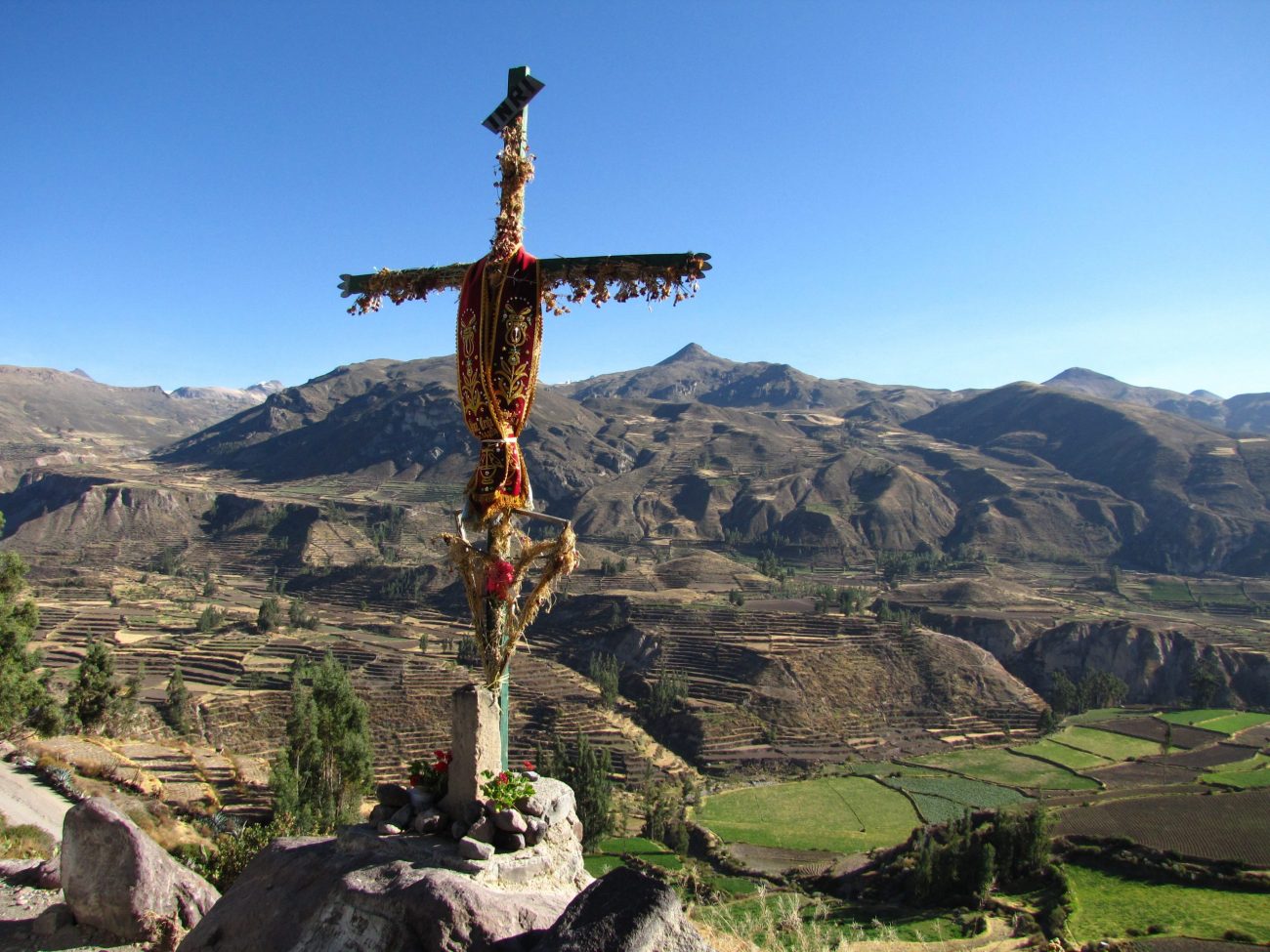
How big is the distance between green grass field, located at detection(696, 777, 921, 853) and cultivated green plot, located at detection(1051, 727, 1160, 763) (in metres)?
21.5

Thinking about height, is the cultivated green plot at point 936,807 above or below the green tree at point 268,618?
below

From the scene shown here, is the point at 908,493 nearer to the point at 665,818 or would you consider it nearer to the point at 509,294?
the point at 665,818

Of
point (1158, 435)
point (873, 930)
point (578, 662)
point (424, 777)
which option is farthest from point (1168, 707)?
point (1158, 435)

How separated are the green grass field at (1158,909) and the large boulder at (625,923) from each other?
113ft

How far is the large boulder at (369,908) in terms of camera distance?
6.46m

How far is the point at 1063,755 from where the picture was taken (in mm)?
66062

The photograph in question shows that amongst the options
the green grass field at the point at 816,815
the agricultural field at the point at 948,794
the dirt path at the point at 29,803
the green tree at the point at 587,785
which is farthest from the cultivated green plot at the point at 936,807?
the dirt path at the point at 29,803

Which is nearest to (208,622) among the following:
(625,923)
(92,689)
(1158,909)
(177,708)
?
(177,708)

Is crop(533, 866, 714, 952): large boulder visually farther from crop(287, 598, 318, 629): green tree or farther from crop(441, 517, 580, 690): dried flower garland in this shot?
crop(287, 598, 318, 629): green tree

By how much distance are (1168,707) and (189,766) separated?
288 ft

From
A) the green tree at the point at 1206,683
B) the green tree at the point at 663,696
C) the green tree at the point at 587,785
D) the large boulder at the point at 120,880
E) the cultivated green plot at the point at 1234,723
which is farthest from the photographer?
the green tree at the point at 1206,683

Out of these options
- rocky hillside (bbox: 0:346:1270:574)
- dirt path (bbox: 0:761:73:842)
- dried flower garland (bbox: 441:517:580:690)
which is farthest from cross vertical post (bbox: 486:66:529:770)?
rocky hillside (bbox: 0:346:1270:574)

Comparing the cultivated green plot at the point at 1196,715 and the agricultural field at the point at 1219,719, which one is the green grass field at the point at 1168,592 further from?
the agricultural field at the point at 1219,719

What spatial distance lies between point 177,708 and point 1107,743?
7422cm
